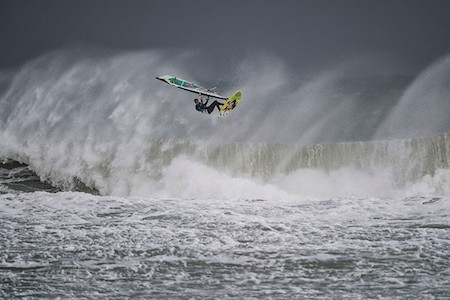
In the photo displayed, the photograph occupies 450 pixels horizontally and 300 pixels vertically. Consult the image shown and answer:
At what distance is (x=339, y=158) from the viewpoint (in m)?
15.8

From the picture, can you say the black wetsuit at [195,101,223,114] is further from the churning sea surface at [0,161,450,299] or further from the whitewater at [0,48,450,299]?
the churning sea surface at [0,161,450,299]

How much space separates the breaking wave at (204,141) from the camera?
14922 mm

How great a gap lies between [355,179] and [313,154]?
167cm

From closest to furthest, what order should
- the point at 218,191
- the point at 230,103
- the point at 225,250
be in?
the point at 225,250
the point at 218,191
the point at 230,103

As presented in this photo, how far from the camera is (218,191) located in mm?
14367

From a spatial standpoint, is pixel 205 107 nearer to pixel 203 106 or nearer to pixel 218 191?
pixel 203 106

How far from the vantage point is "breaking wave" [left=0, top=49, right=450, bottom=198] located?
587 inches

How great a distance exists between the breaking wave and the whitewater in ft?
0.21

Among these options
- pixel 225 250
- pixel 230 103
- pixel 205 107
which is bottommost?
pixel 225 250

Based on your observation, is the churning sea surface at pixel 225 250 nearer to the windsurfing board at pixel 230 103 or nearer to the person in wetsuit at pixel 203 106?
the person in wetsuit at pixel 203 106

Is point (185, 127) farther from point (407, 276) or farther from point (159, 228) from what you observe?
point (407, 276)

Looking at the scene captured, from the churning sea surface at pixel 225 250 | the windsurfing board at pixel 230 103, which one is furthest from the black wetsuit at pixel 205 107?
the churning sea surface at pixel 225 250

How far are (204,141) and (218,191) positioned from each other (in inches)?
116

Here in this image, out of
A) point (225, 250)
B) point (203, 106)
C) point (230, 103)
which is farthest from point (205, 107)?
point (225, 250)
